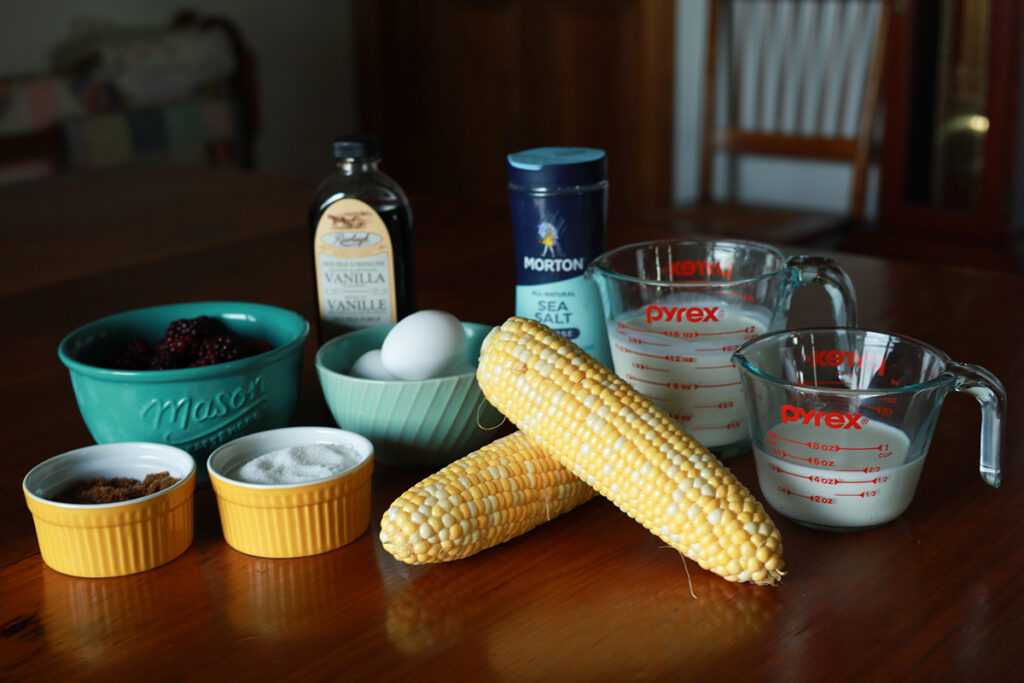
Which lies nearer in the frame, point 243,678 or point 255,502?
point 243,678

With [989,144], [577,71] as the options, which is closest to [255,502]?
[989,144]

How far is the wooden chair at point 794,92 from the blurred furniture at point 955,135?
0.11m

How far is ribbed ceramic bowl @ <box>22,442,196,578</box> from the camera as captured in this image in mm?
692

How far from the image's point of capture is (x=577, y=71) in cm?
352

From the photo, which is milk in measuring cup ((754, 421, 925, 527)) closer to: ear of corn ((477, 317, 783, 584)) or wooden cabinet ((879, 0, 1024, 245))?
ear of corn ((477, 317, 783, 584))

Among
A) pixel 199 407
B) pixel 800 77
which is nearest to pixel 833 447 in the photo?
pixel 199 407

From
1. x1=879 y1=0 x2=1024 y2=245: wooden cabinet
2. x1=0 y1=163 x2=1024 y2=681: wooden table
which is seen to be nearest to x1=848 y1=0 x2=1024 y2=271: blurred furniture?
x1=879 y1=0 x2=1024 y2=245: wooden cabinet

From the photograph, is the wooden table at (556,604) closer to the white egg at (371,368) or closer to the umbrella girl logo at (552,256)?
the white egg at (371,368)

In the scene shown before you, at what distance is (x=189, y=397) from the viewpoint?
0.81 m

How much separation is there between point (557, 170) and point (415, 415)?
0.77 feet

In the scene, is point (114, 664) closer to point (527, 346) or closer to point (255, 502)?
point (255, 502)

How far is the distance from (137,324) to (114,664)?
41 centimetres

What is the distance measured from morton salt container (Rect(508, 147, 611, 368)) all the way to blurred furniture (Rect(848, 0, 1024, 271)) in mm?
1918

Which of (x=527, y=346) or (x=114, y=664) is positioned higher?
(x=527, y=346)
